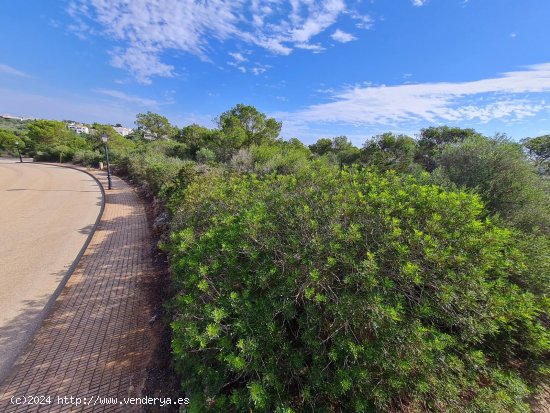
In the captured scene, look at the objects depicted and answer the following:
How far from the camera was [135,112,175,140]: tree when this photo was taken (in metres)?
37.9

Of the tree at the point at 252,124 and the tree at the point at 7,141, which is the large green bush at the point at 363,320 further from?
the tree at the point at 7,141

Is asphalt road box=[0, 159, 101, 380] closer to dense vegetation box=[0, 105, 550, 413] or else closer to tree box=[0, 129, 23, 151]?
A: dense vegetation box=[0, 105, 550, 413]

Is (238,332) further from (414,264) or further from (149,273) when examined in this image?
(149,273)

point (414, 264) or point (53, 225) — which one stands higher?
point (414, 264)

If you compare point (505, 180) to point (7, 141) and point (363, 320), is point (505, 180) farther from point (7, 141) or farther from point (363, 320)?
point (7, 141)

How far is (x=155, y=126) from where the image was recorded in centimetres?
3869

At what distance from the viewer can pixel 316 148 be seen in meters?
33.2

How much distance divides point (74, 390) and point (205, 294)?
2.31 meters

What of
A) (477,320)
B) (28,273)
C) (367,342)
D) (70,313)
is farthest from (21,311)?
(477,320)

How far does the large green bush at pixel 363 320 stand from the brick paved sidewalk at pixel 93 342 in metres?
1.49

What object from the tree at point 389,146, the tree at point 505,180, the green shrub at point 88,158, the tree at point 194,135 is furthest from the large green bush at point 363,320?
the green shrub at point 88,158

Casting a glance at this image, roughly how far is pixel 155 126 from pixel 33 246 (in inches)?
1457

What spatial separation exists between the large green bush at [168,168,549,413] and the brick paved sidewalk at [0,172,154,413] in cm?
149

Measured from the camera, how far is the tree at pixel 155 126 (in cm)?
3788
